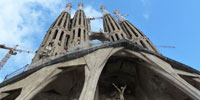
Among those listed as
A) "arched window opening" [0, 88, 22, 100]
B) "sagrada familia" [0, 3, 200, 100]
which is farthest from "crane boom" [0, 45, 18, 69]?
"arched window opening" [0, 88, 22, 100]

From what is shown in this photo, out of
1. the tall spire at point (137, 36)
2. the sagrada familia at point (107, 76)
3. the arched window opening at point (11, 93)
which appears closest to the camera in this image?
the arched window opening at point (11, 93)

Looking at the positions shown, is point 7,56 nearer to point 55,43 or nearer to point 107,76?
point 55,43

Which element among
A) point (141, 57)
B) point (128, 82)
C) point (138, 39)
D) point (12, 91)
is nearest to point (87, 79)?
point (12, 91)

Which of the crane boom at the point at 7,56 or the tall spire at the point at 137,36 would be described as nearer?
the tall spire at the point at 137,36

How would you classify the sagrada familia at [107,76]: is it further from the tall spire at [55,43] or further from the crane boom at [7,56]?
the crane boom at [7,56]

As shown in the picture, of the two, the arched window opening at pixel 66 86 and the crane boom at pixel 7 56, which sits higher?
the crane boom at pixel 7 56

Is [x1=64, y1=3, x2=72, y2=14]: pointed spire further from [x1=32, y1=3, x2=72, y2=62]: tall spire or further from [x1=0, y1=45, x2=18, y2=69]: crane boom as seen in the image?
[x1=0, y1=45, x2=18, y2=69]: crane boom

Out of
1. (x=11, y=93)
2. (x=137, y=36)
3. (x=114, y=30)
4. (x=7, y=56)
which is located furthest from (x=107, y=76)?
(x=7, y=56)

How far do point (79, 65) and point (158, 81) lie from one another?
18.6 ft

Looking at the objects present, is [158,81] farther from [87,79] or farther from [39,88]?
[39,88]

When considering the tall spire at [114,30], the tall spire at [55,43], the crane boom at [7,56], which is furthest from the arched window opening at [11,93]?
the crane boom at [7,56]

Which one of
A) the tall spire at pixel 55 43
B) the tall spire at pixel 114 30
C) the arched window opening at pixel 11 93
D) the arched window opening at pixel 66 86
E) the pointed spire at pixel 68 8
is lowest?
the arched window opening at pixel 11 93

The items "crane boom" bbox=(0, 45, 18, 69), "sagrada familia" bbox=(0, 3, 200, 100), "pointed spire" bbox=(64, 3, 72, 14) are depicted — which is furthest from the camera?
"crane boom" bbox=(0, 45, 18, 69)

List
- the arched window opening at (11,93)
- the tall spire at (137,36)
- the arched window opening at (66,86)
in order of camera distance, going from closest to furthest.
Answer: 1. the arched window opening at (11,93)
2. the arched window opening at (66,86)
3. the tall spire at (137,36)
